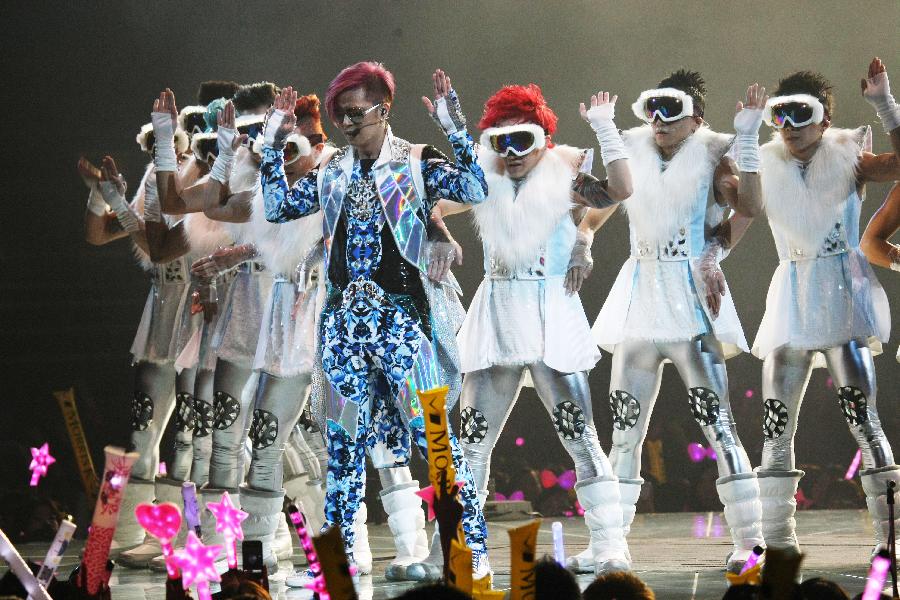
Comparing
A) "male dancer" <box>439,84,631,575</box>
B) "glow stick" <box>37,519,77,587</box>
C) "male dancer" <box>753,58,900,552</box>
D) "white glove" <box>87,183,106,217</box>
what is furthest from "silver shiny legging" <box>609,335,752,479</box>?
"glow stick" <box>37,519,77,587</box>

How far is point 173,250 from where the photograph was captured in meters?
6.18

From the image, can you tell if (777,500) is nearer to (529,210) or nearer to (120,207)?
(529,210)

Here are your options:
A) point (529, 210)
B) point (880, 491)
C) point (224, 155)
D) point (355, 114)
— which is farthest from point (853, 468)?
point (355, 114)

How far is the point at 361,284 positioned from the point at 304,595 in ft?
3.95

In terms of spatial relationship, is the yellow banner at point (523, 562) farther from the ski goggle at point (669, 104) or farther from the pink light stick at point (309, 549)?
the ski goggle at point (669, 104)

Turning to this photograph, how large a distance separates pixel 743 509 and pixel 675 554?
86 cm

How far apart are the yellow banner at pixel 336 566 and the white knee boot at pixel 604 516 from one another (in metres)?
3.36

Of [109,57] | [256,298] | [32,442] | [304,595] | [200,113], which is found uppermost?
[109,57]

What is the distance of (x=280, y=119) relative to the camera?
15.0 ft

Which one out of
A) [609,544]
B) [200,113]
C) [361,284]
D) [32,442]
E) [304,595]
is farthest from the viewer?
[32,442]

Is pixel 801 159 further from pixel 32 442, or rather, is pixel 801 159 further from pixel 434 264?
pixel 32 442

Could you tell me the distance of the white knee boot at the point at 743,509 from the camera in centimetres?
532

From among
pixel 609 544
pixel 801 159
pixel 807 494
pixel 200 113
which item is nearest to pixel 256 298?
pixel 200 113

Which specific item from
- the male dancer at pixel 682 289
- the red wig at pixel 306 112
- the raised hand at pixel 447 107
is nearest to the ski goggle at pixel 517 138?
the male dancer at pixel 682 289
